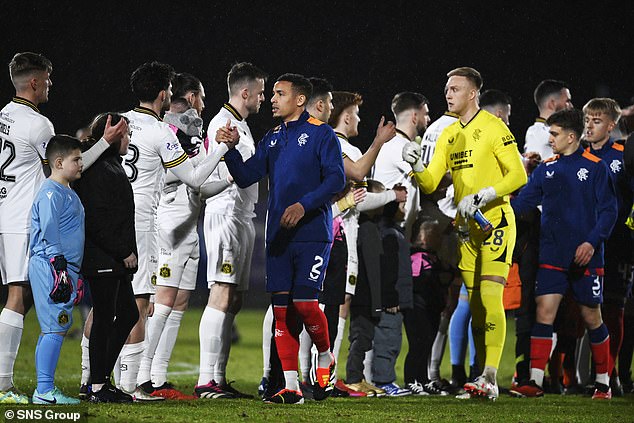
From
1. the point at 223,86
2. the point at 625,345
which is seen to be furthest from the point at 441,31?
the point at 625,345

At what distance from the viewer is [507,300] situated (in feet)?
25.9

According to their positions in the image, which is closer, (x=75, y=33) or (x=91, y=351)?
(x=91, y=351)

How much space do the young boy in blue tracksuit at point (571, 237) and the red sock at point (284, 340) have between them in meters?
2.28

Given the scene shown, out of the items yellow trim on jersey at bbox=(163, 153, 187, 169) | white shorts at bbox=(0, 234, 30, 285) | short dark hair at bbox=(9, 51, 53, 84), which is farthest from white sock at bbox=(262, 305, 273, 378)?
short dark hair at bbox=(9, 51, 53, 84)

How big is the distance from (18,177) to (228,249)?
164cm

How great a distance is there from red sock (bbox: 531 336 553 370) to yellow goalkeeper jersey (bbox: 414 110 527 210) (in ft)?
4.16

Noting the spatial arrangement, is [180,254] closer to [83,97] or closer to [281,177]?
[281,177]

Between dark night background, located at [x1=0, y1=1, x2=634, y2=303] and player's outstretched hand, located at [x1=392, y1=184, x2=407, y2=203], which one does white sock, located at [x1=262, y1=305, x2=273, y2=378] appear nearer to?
player's outstretched hand, located at [x1=392, y1=184, x2=407, y2=203]

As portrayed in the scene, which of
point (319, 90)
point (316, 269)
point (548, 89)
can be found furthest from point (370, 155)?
point (548, 89)

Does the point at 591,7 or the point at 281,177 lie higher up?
the point at 591,7

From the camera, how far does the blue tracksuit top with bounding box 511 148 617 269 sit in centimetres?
741

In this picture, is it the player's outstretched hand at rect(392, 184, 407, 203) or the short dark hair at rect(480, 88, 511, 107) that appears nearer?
the player's outstretched hand at rect(392, 184, 407, 203)

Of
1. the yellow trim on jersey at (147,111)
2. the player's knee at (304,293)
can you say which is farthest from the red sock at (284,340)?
the yellow trim on jersey at (147,111)

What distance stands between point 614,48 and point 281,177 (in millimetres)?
10556
